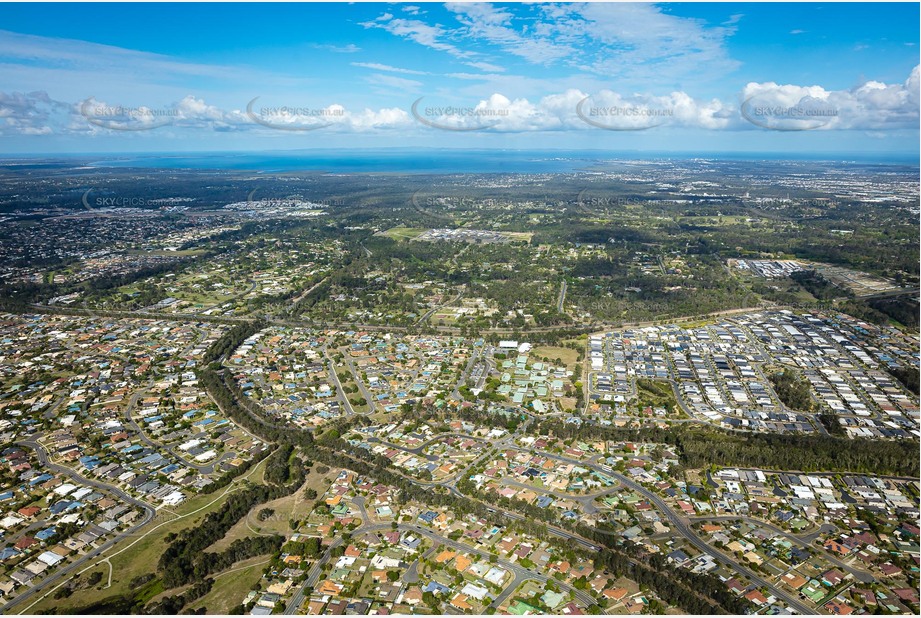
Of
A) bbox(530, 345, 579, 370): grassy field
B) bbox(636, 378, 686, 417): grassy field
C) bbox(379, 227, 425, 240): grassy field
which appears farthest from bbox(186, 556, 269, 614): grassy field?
bbox(379, 227, 425, 240): grassy field

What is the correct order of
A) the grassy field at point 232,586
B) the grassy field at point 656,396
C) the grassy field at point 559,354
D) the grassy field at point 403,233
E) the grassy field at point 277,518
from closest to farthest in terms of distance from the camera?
1. the grassy field at point 232,586
2. the grassy field at point 277,518
3. the grassy field at point 656,396
4. the grassy field at point 559,354
5. the grassy field at point 403,233

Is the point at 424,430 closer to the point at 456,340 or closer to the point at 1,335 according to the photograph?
the point at 456,340

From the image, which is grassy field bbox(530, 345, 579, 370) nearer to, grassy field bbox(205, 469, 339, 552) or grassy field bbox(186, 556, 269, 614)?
grassy field bbox(205, 469, 339, 552)

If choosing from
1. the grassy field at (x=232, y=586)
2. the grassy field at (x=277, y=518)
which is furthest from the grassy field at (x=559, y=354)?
the grassy field at (x=232, y=586)

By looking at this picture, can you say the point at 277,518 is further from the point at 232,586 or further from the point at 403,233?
the point at 403,233

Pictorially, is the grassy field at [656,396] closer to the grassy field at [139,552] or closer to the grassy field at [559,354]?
the grassy field at [559,354]

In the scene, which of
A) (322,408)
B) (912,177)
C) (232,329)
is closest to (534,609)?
(322,408)

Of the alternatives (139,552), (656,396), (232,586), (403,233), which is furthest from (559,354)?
(403,233)

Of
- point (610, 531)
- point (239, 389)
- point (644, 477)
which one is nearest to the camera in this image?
point (610, 531)
